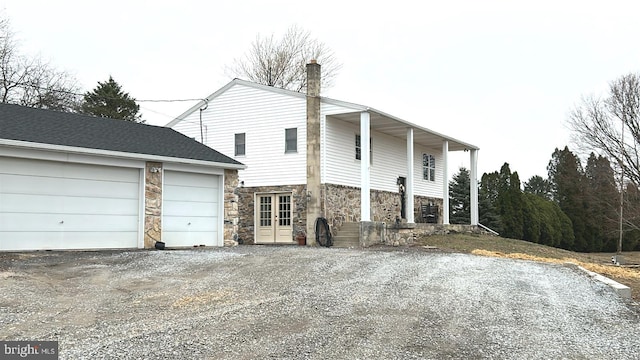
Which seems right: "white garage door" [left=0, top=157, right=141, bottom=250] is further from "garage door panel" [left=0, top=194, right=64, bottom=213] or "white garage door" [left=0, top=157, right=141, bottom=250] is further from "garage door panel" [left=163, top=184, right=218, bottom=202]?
"garage door panel" [left=163, top=184, right=218, bottom=202]

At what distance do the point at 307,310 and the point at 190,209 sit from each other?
951 centimetres

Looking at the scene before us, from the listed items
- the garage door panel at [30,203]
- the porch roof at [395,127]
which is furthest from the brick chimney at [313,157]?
the garage door panel at [30,203]

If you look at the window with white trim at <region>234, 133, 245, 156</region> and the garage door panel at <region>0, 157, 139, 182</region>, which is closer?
the garage door panel at <region>0, 157, 139, 182</region>

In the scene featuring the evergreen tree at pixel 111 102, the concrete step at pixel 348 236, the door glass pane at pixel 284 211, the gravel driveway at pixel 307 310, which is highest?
the evergreen tree at pixel 111 102

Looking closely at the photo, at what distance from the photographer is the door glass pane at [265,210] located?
69.4ft

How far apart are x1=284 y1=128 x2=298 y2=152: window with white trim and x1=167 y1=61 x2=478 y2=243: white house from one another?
4cm

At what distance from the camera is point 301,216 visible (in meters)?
20.2

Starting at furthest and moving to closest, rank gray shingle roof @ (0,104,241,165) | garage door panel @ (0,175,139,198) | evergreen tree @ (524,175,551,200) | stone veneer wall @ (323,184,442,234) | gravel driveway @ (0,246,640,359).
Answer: evergreen tree @ (524,175,551,200) < stone veneer wall @ (323,184,442,234) < gray shingle roof @ (0,104,241,165) < garage door panel @ (0,175,139,198) < gravel driveway @ (0,246,640,359)

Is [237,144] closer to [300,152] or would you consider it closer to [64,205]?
[300,152]

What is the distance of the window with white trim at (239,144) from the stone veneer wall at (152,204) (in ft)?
20.5

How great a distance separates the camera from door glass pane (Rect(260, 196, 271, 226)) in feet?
69.4

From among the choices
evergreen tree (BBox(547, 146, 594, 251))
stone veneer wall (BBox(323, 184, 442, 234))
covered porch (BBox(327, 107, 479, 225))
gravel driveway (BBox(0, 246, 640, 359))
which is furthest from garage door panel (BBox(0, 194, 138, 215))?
evergreen tree (BBox(547, 146, 594, 251))

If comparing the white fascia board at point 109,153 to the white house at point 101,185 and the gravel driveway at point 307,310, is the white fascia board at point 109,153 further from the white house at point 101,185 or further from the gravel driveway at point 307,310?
the gravel driveway at point 307,310

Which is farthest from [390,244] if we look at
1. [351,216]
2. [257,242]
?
[257,242]
